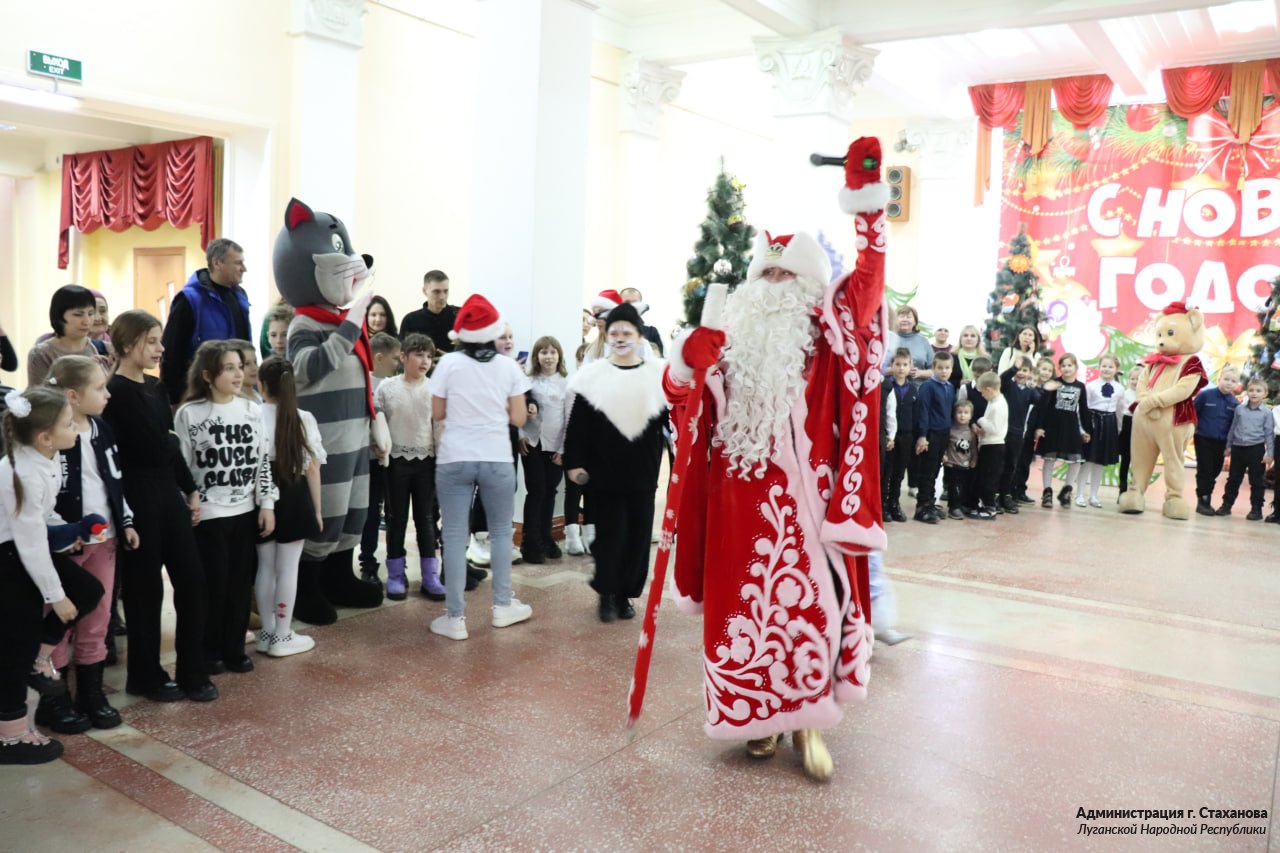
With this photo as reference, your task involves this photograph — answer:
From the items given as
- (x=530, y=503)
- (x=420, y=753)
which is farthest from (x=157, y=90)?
(x=420, y=753)

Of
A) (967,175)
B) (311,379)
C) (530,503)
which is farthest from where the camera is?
(967,175)

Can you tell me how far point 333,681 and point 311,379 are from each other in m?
1.42

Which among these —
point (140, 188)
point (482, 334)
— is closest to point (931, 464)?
point (482, 334)

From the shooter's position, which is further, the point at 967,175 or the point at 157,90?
the point at 967,175

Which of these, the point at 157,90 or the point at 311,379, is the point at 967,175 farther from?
the point at 311,379

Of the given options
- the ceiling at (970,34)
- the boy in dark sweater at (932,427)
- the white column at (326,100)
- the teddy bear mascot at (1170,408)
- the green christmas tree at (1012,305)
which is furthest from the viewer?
the green christmas tree at (1012,305)

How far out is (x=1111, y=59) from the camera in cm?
1232

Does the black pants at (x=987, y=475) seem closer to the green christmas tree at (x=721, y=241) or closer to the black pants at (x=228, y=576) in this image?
the green christmas tree at (x=721, y=241)

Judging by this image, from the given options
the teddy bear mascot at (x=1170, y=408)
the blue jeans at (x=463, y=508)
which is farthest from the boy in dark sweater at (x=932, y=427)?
the blue jeans at (x=463, y=508)

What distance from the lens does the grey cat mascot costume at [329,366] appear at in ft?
15.9

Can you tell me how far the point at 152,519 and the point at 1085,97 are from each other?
44.3ft

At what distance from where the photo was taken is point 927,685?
446 cm

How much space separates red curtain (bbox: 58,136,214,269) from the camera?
10312mm

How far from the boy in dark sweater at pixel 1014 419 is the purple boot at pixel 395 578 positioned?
579cm
